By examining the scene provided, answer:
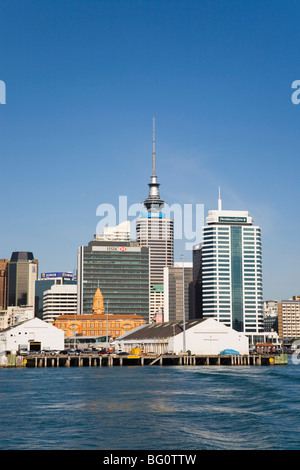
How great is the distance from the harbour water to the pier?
5423cm

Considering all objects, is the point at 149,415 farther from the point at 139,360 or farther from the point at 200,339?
the point at 200,339

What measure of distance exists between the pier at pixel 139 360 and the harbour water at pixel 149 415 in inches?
2135

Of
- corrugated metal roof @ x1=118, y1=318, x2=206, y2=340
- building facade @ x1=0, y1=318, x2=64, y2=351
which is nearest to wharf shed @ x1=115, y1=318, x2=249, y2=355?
corrugated metal roof @ x1=118, y1=318, x2=206, y2=340

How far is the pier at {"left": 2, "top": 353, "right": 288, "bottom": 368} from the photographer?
148 metres

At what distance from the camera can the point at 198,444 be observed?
149 feet

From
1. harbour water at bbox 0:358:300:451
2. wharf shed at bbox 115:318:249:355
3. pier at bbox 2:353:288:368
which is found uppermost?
wharf shed at bbox 115:318:249:355

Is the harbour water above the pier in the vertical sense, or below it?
above

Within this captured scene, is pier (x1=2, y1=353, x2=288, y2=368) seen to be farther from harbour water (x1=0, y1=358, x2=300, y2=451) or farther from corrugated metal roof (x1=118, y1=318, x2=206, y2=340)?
harbour water (x1=0, y1=358, x2=300, y2=451)

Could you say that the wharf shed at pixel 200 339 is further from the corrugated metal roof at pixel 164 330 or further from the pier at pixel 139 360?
the pier at pixel 139 360

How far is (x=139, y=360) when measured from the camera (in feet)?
489

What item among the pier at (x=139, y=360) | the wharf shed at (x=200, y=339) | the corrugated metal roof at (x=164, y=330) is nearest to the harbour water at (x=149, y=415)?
the pier at (x=139, y=360)

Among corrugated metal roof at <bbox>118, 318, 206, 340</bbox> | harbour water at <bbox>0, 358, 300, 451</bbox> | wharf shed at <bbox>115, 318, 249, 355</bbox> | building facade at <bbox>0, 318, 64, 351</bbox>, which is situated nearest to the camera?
harbour water at <bbox>0, 358, 300, 451</bbox>
